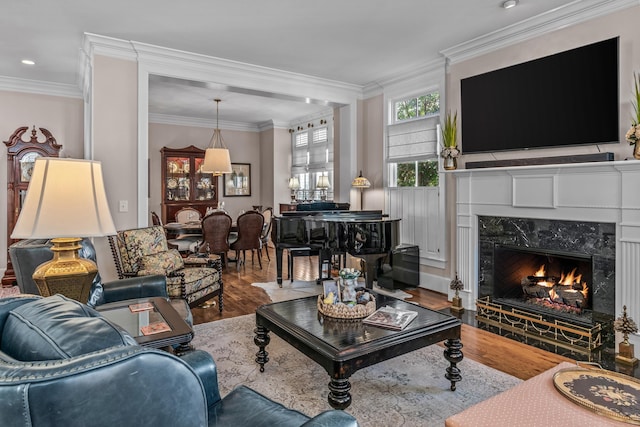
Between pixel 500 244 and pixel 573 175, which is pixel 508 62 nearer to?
pixel 573 175

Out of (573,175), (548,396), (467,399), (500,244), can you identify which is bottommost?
(467,399)

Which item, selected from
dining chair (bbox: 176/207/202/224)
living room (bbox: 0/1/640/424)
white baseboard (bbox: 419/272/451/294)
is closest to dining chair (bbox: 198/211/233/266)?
living room (bbox: 0/1/640/424)

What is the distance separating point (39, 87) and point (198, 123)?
328cm

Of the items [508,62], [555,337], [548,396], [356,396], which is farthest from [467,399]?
[508,62]

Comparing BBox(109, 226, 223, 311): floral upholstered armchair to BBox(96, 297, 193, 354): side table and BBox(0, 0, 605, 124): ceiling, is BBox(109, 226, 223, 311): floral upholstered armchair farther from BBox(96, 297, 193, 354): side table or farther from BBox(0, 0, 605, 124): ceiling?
BBox(0, 0, 605, 124): ceiling

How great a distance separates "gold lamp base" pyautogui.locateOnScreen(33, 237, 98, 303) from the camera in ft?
6.10

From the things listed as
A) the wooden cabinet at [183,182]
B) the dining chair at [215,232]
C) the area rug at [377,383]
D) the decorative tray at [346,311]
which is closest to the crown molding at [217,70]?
the dining chair at [215,232]

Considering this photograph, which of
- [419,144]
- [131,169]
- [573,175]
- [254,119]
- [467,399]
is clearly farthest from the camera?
[254,119]

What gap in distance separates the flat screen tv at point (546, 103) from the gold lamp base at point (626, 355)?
165cm

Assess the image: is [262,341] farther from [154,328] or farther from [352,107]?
[352,107]

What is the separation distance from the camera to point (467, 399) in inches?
94.4

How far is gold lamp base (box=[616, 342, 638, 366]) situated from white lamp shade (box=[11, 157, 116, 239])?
12.0 feet

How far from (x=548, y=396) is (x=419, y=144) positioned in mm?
4028

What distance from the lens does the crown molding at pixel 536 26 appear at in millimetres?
3255
